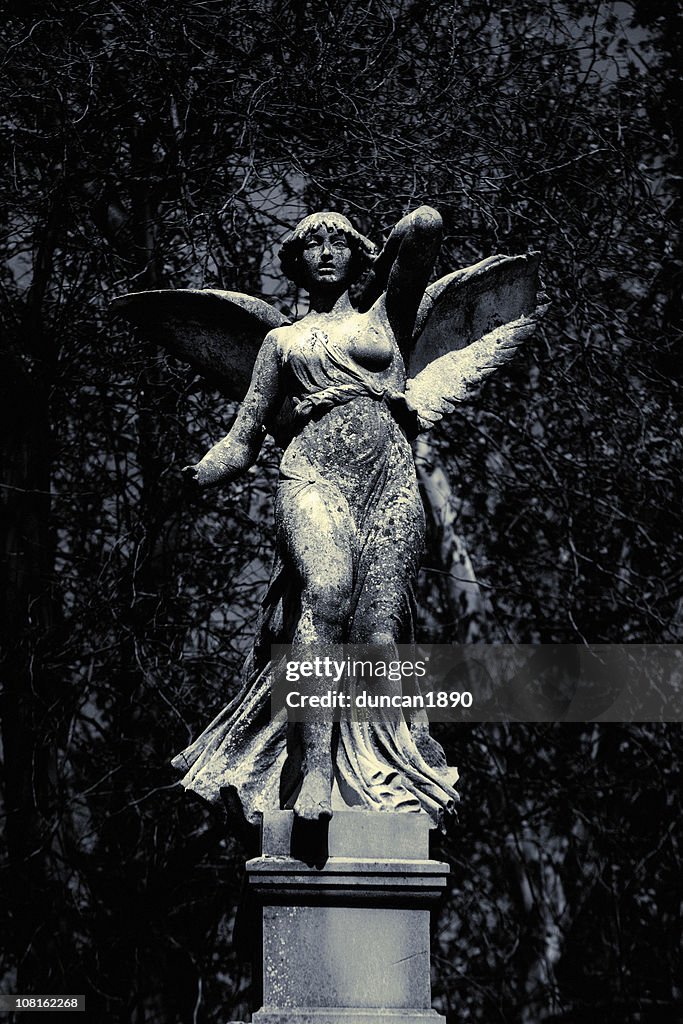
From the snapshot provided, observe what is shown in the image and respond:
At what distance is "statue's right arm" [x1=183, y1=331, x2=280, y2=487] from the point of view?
18.2 feet

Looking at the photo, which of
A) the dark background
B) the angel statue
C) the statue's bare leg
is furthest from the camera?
the dark background

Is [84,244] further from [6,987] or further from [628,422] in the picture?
[6,987]

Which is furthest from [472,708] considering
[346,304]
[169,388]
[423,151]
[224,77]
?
[346,304]

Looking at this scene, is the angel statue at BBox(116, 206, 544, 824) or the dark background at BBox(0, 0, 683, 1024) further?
the dark background at BBox(0, 0, 683, 1024)

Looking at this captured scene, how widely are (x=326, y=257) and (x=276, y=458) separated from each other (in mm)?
4424

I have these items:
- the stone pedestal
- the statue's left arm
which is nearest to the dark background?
the statue's left arm

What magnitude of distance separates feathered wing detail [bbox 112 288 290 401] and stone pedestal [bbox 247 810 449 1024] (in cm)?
187

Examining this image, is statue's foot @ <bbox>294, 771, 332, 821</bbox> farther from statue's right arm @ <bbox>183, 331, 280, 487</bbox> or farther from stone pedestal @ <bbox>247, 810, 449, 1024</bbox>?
statue's right arm @ <bbox>183, 331, 280, 487</bbox>

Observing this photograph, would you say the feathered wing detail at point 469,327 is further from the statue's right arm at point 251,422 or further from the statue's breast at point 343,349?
the statue's right arm at point 251,422

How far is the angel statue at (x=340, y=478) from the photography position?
16.5 feet

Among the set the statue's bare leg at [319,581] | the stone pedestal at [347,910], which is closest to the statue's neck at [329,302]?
the statue's bare leg at [319,581]

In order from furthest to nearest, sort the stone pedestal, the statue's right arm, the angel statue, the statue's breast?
the statue's right arm < the statue's breast < the angel statue < the stone pedestal

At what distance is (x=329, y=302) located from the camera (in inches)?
222

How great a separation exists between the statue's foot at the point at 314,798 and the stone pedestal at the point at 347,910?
3 centimetres
